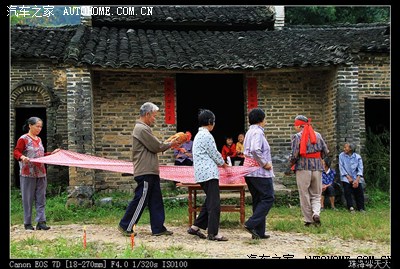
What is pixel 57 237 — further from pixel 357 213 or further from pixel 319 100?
pixel 319 100

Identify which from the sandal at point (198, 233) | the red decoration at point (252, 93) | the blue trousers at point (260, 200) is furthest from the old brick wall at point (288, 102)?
the sandal at point (198, 233)

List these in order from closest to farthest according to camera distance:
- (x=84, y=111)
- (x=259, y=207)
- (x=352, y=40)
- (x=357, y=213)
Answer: (x=259, y=207) < (x=357, y=213) < (x=84, y=111) < (x=352, y=40)

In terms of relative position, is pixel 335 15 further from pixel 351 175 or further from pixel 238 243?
pixel 238 243

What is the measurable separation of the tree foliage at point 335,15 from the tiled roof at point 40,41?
998 centimetres

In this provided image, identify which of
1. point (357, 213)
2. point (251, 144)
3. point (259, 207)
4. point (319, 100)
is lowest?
point (357, 213)

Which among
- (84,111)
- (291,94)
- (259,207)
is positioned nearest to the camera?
(259,207)

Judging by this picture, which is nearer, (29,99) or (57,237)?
(57,237)

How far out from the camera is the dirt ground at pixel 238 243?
6.08 m

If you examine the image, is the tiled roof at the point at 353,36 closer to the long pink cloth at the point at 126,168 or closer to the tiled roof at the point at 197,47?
the tiled roof at the point at 197,47

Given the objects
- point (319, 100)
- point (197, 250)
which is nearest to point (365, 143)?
point (319, 100)

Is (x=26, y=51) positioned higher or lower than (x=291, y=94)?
higher

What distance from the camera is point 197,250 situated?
6.16 meters

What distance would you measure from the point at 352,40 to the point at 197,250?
8923mm

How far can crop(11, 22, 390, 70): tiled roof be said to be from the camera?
11.1m
